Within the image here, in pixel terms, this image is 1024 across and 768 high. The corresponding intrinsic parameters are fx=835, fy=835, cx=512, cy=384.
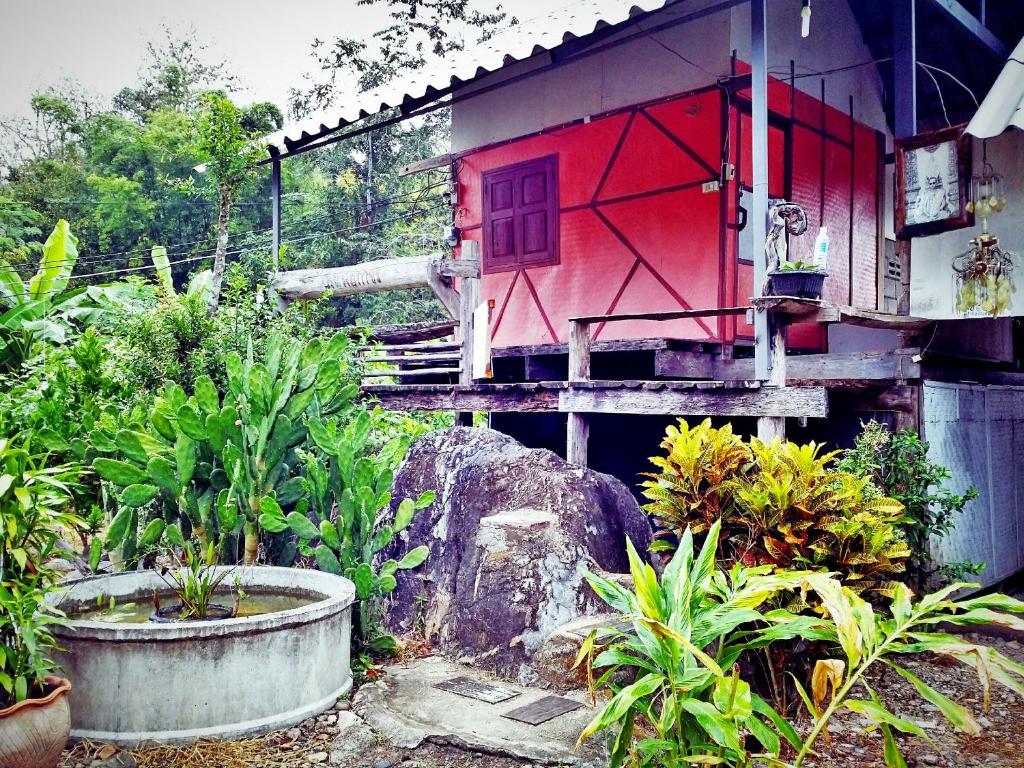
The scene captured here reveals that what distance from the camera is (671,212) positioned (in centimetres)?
863

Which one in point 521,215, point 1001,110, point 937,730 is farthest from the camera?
point 521,215

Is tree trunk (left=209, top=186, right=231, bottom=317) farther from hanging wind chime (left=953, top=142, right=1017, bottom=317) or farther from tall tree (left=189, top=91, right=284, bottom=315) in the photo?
hanging wind chime (left=953, top=142, right=1017, bottom=317)

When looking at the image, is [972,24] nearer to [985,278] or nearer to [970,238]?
[970,238]

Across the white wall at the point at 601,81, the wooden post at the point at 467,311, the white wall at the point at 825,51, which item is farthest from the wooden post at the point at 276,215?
the white wall at the point at 825,51

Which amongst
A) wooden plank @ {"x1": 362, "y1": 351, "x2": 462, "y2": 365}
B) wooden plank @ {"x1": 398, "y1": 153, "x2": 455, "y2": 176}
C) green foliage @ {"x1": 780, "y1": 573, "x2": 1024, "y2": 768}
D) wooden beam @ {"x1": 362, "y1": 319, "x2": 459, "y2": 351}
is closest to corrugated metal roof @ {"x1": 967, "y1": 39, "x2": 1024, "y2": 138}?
green foliage @ {"x1": 780, "y1": 573, "x2": 1024, "y2": 768}

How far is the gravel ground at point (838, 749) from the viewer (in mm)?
3438

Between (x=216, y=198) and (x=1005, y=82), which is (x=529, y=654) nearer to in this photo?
(x=1005, y=82)

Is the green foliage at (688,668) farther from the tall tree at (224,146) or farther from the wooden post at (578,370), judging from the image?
the tall tree at (224,146)

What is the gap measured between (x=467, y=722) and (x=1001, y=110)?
489cm

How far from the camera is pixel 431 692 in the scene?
430 centimetres

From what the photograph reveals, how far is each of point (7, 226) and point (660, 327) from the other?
19033 millimetres

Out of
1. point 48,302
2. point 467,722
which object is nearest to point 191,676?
point 467,722

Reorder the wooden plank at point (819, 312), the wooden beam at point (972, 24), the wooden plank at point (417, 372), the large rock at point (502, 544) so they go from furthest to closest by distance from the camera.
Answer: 1. the wooden plank at point (417, 372)
2. the wooden beam at point (972, 24)
3. the wooden plank at point (819, 312)
4. the large rock at point (502, 544)

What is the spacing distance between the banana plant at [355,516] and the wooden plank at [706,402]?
2754mm
